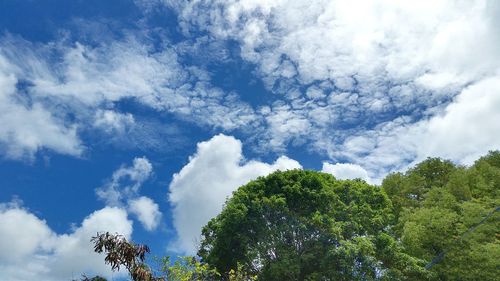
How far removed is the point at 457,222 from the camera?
3238 centimetres

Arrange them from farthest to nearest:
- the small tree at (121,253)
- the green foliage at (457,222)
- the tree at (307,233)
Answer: the green foliage at (457,222)
the tree at (307,233)
the small tree at (121,253)

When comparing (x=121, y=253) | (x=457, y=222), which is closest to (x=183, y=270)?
(x=121, y=253)

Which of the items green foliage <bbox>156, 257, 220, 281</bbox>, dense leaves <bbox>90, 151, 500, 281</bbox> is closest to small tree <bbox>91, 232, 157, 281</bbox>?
green foliage <bbox>156, 257, 220, 281</bbox>

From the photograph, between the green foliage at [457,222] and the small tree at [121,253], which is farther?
the green foliage at [457,222]

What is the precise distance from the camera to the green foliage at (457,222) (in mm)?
29734

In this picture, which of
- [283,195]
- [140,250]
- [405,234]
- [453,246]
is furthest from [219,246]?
[140,250]

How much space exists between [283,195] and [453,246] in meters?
11.7

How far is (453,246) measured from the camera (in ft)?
102

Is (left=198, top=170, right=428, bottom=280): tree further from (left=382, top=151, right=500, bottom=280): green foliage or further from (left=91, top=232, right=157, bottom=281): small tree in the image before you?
(left=91, top=232, right=157, bottom=281): small tree

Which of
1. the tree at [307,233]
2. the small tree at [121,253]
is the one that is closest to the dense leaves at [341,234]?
the tree at [307,233]

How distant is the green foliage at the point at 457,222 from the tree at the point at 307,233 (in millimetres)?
1817

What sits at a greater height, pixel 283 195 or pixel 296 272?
pixel 283 195

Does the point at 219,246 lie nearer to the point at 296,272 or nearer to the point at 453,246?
the point at 296,272

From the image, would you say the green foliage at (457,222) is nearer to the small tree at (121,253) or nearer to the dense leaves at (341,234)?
the dense leaves at (341,234)
